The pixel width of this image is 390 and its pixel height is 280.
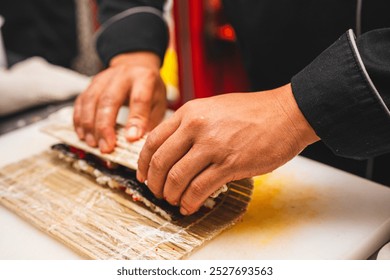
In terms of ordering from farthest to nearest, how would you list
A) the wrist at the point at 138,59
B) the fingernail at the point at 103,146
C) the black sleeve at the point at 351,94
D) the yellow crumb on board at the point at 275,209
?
the wrist at the point at 138,59
the fingernail at the point at 103,146
the yellow crumb on board at the point at 275,209
the black sleeve at the point at 351,94

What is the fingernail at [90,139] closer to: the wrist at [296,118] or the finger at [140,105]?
the finger at [140,105]

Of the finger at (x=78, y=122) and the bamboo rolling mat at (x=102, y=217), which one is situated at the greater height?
the finger at (x=78, y=122)

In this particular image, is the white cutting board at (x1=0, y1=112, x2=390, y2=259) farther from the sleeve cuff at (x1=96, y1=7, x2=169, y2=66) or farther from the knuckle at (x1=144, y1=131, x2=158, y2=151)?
the sleeve cuff at (x1=96, y1=7, x2=169, y2=66)

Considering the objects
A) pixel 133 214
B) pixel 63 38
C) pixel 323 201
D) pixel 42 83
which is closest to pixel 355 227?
pixel 323 201

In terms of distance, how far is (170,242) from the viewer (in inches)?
30.8

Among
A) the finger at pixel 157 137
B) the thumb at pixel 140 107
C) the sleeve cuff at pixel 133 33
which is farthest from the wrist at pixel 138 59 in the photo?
the finger at pixel 157 137

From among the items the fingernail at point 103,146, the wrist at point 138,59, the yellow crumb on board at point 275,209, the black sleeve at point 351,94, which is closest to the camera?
the black sleeve at point 351,94

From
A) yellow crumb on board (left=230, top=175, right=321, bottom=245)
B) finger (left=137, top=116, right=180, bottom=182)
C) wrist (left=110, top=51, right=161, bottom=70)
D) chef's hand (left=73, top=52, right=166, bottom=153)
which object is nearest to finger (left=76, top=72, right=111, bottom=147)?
chef's hand (left=73, top=52, right=166, bottom=153)

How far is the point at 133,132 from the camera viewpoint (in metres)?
0.98

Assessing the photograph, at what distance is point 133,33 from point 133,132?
352 mm

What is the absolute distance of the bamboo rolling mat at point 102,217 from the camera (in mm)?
776

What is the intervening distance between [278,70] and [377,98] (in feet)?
1.64

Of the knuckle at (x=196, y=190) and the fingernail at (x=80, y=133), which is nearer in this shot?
the knuckle at (x=196, y=190)
